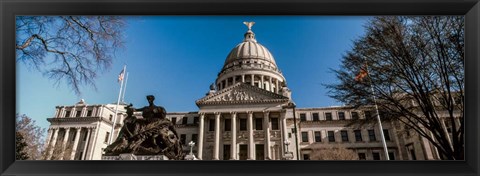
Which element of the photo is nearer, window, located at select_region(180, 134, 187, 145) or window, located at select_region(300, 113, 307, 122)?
window, located at select_region(180, 134, 187, 145)

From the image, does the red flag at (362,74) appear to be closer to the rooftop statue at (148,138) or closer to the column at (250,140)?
the rooftop statue at (148,138)

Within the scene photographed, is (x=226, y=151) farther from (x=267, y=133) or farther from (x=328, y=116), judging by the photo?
(x=328, y=116)

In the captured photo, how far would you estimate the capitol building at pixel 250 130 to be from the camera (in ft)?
113

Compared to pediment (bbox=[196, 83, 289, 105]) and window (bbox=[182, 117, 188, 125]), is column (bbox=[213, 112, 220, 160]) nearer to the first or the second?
pediment (bbox=[196, 83, 289, 105])

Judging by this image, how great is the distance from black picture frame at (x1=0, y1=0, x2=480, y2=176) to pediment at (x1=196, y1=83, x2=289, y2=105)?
101ft

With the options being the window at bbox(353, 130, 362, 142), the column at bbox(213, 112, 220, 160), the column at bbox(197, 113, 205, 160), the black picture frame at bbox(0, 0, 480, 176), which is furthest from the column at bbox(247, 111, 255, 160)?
the black picture frame at bbox(0, 0, 480, 176)

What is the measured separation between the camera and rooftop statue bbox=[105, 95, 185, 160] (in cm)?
898

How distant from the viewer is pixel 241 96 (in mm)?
37125

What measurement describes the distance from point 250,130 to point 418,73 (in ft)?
88.8

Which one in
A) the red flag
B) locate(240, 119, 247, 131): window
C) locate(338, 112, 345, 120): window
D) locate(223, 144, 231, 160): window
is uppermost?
locate(338, 112, 345, 120): window

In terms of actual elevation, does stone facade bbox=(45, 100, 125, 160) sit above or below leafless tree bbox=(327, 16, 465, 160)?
above

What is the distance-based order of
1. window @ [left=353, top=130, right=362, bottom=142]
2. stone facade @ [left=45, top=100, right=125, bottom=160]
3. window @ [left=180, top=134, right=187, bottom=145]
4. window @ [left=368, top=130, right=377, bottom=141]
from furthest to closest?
1. window @ [left=180, top=134, right=187, bottom=145]
2. stone facade @ [left=45, top=100, right=125, bottom=160]
3. window @ [left=353, top=130, right=362, bottom=142]
4. window @ [left=368, top=130, right=377, bottom=141]
